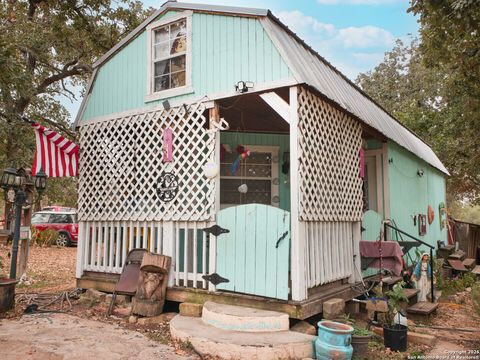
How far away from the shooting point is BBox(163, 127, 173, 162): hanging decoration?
219 inches

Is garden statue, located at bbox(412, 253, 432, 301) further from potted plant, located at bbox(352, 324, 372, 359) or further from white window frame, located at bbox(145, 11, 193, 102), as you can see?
white window frame, located at bbox(145, 11, 193, 102)

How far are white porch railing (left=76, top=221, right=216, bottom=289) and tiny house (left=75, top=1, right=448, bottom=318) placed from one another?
0.06ft

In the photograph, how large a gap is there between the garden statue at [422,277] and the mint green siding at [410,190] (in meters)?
1.33

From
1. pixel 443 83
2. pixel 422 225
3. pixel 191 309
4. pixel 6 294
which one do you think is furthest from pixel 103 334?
pixel 443 83

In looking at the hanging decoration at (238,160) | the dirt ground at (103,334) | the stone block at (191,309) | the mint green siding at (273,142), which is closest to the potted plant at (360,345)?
the dirt ground at (103,334)

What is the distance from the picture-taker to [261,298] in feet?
15.3

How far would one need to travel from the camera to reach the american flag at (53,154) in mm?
6168

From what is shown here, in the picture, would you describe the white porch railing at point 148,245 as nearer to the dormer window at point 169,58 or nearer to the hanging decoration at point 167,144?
the hanging decoration at point 167,144

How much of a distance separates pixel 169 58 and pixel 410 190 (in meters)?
6.50

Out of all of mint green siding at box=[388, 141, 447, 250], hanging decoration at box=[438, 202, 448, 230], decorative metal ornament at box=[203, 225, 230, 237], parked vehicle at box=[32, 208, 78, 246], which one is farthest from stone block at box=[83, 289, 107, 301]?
parked vehicle at box=[32, 208, 78, 246]

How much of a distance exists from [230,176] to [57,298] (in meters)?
3.63

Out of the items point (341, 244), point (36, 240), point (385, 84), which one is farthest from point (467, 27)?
point (385, 84)

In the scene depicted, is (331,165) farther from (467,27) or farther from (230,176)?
(467,27)

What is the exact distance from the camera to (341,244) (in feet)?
18.5
